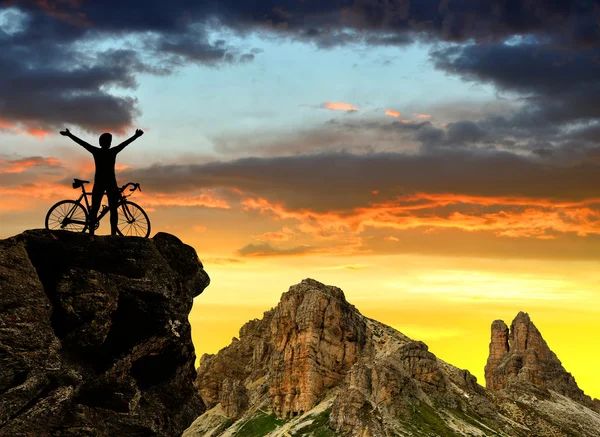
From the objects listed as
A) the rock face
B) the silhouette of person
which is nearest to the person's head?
the silhouette of person

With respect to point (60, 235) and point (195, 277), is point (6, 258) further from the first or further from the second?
point (195, 277)

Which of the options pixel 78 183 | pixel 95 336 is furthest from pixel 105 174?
pixel 95 336

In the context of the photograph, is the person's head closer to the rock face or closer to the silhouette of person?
the silhouette of person

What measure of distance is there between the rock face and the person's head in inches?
241

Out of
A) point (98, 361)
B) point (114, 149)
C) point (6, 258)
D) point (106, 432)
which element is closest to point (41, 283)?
point (6, 258)

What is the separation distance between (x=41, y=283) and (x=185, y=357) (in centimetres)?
1028

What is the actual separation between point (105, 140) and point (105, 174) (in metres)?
1.97

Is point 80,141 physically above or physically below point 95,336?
above

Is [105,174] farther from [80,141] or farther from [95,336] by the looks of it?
[95,336]

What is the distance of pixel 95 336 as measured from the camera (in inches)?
1558

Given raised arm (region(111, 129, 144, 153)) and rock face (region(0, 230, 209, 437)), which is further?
raised arm (region(111, 129, 144, 153))

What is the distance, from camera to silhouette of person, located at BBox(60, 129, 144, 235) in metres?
46.2

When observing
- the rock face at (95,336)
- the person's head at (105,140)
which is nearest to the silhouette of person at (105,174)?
the person's head at (105,140)

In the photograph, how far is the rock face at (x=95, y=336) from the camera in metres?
35.8
